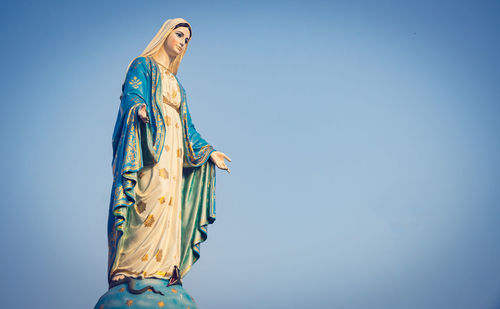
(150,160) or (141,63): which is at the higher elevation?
(141,63)

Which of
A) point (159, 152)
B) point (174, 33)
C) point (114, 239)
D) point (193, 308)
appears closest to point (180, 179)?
point (159, 152)

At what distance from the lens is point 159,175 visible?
7.76 m

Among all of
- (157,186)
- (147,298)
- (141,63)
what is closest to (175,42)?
(141,63)

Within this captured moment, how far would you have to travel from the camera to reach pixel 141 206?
7.52 m

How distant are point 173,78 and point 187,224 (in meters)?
2.32

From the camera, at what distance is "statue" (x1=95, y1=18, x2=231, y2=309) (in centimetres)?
704

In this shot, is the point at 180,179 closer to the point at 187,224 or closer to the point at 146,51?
the point at 187,224

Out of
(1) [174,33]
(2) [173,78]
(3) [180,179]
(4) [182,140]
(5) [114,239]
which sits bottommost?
(5) [114,239]

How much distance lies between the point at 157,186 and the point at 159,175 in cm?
18

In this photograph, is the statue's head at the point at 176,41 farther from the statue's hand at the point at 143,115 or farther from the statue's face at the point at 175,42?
the statue's hand at the point at 143,115

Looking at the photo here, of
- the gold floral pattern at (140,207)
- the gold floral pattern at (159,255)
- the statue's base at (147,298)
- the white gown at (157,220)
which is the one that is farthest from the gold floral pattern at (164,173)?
the statue's base at (147,298)

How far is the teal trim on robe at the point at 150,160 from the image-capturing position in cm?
723

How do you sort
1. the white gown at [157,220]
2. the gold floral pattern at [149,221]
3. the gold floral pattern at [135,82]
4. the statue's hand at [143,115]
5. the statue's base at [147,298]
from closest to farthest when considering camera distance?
the statue's base at [147,298] < the white gown at [157,220] < the gold floral pattern at [149,221] < the statue's hand at [143,115] < the gold floral pattern at [135,82]

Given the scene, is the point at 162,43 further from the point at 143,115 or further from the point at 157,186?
the point at 157,186
